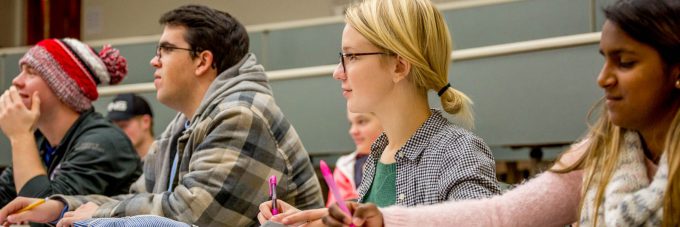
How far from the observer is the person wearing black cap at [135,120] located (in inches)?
179

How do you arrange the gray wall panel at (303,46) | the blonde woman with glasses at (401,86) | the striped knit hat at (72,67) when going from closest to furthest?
the blonde woman with glasses at (401,86), the striped knit hat at (72,67), the gray wall panel at (303,46)

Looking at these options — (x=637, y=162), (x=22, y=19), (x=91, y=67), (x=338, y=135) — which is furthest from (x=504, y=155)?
(x=22, y=19)

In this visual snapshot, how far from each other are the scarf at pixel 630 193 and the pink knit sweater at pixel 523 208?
85 millimetres

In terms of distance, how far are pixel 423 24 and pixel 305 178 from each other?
0.70 meters

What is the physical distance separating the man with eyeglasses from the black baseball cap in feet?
7.16

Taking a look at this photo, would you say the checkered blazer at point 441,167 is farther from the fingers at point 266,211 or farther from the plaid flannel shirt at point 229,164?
the plaid flannel shirt at point 229,164

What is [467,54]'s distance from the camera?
13.3 feet

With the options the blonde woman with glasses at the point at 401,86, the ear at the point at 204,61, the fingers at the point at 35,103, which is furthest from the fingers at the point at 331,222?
the fingers at the point at 35,103

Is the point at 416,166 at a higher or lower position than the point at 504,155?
higher

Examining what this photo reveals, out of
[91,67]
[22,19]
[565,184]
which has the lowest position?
[22,19]

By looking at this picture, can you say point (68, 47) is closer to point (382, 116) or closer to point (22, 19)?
point (382, 116)

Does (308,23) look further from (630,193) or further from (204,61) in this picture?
(630,193)

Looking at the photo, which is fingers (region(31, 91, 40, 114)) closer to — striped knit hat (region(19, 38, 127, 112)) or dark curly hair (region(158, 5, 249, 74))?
striped knit hat (region(19, 38, 127, 112))

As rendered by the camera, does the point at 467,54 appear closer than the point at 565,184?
No
